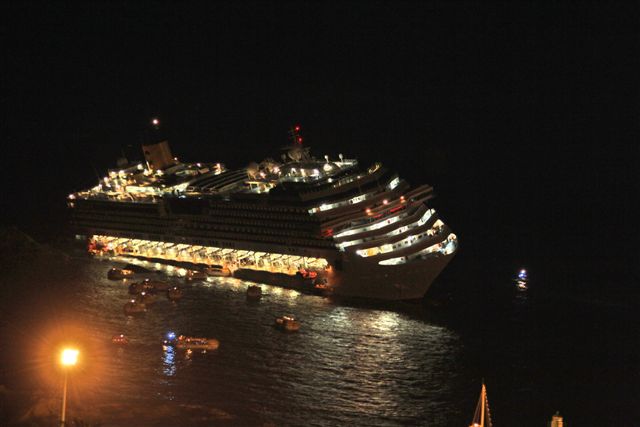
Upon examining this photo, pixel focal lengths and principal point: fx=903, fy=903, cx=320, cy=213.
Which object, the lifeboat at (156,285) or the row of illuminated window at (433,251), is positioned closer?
the row of illuminated window at (433,251)

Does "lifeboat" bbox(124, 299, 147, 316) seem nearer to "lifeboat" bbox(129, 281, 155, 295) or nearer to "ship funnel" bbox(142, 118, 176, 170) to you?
"lifeboat" bbox(129, 281, 155, 295)

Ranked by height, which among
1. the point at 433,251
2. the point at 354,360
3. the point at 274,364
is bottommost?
the point at 274,364

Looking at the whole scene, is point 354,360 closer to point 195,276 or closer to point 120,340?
point 120,340

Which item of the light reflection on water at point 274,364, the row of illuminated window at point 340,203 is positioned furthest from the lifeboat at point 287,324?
the row of illuminated window at point 340,203

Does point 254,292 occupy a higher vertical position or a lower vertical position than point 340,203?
lower

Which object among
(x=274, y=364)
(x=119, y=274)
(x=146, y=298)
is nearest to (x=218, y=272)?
(x=146, y=298)

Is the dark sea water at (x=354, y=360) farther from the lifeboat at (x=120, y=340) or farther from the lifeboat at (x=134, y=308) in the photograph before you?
A: the lifeboat at (x=134, y=308)

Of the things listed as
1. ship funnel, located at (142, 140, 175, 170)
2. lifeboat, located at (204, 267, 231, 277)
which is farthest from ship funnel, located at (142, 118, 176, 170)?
lifeboat, located at (204, 267, 231, 277)
